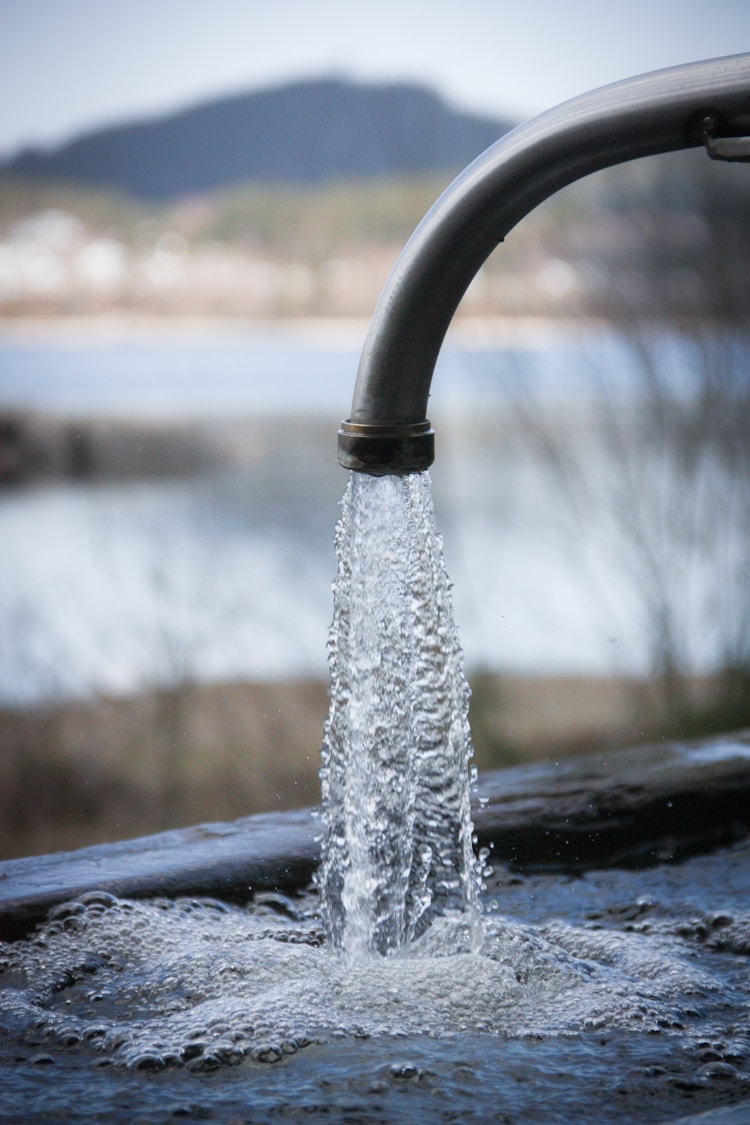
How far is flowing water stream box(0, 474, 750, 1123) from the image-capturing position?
2.62ft

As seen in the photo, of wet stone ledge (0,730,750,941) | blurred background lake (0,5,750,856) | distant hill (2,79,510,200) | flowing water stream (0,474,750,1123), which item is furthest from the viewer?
distant hill (2,79,510,200)

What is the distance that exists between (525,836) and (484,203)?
0.69m

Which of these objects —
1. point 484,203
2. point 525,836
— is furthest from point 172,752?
point 484,203

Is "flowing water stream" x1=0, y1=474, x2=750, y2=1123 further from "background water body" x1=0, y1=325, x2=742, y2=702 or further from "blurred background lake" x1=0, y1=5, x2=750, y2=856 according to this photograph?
"background water body" x1=0, y1=325, x2=742, y2=702

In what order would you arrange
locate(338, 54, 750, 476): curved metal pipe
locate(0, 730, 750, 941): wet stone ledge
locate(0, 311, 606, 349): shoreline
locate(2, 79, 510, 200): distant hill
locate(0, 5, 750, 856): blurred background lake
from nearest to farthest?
locate(338, 54, 750, 476): curved metal pipe, locate(0, 730, 750, 941): wet stone ledge, locate(0, 5, 750, 856): blurred background lake, locate(2, 79, 510, 200): distant hill, locate(0, 311, 606, 349): shoreline

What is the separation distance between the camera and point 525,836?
4.00 ft

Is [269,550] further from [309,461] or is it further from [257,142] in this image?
[257,142]

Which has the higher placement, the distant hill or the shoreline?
the distant hill

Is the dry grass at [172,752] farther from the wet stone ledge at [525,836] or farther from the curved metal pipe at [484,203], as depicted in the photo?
the curved metal pipe at [484,203]

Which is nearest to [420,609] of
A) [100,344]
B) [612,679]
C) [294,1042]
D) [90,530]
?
[294,1042]

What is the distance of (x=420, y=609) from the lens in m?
0.95

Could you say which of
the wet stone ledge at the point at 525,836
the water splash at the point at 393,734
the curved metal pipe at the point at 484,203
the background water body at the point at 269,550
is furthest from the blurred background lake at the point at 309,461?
the curved metal pipe at the point at 484,203

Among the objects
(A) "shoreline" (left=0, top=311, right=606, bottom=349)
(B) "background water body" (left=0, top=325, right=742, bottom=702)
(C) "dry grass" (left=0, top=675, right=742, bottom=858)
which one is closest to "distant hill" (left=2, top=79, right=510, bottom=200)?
(A) "shoreline" (left=0, top=311, right=606, bottom=349)

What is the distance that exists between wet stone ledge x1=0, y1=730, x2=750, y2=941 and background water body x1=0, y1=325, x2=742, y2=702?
5.87 feet
